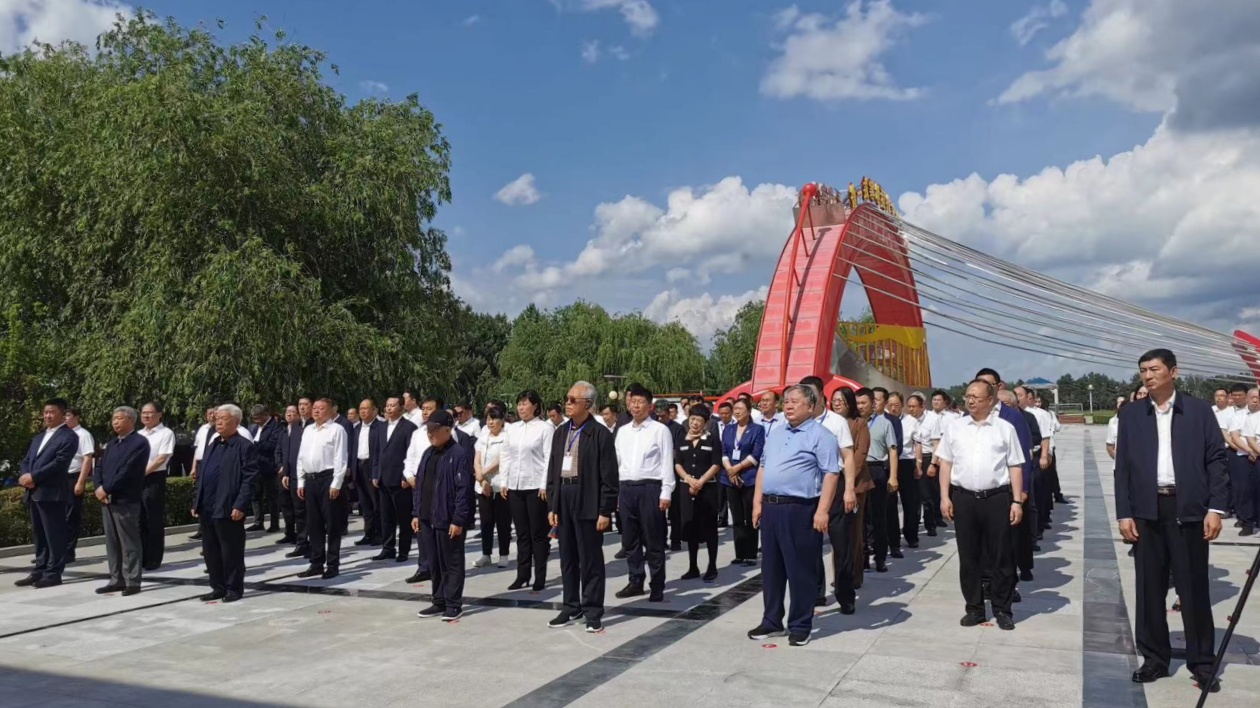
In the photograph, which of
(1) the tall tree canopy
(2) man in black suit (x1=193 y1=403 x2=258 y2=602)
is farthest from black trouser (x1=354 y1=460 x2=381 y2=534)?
(1) the tall tree canopy

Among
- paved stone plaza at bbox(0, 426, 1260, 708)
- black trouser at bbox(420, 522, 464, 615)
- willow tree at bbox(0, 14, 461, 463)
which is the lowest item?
paved stone plaza at bbox(0, 426, 1260, 708)

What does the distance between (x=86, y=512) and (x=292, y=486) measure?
3360 mm

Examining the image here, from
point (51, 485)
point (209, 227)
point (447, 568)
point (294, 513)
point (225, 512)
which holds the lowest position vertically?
point (447, 568)

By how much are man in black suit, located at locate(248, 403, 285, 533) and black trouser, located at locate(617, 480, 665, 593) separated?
5.94 metres

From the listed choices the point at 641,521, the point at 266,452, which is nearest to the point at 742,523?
the point at 641,521

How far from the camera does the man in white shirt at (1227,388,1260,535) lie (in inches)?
465

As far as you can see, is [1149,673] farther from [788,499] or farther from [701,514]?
[701,514]

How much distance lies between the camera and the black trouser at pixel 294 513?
35.6 ft

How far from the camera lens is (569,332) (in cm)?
5241

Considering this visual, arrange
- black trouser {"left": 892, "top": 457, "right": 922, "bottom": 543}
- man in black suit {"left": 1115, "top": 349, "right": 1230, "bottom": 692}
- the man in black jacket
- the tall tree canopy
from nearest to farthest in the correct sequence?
man in black suit {"left": 1115, "top": 349, "right": 1230, "bottom": 692} → the man in black jacket → black trouser {"left": 892, "top": 457, "right": 922, "bottom": 543} → the tall tree canopy

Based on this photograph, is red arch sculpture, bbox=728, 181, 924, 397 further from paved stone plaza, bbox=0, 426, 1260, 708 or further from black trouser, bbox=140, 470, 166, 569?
black trouser, bbox=140, 470, 166, 569

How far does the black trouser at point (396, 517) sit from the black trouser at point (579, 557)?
3.60 m

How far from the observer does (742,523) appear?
32.2 ft

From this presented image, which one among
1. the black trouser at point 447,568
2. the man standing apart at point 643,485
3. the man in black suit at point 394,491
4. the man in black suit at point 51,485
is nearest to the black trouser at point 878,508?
the man standing apart at point 643,485
